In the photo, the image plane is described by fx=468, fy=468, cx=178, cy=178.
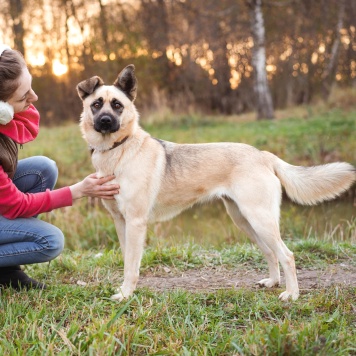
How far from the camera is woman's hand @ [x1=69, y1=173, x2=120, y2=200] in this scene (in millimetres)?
3076

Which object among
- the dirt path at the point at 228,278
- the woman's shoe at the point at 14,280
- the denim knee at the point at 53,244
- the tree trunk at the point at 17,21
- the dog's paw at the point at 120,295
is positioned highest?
the tree trunk at the point at 17,21

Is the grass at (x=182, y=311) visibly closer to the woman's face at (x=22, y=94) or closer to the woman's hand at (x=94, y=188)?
the woman's hand at (x=94, y=188)

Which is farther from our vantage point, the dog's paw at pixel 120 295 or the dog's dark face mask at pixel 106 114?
the dog's dark face mask at pixel 106 114

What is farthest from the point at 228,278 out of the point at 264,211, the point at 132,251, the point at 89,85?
the point at 89,85

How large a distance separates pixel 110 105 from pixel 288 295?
176cm

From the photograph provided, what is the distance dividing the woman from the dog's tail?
1.21 meters

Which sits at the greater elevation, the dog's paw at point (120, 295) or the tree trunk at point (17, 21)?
the tree trunk at point (17, 21)

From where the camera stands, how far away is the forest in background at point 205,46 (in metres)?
14.5

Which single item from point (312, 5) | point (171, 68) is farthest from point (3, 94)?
point (312, 5)

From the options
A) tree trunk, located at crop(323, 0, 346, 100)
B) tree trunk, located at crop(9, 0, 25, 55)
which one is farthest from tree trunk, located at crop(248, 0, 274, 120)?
tree trunk, located at crop(9, 0, 25, 55)

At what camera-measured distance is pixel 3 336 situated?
2447 millimetres

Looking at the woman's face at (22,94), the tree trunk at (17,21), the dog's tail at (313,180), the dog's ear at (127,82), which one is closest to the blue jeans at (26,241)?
the woman's face at (22,94)

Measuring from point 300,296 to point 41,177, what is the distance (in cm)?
199

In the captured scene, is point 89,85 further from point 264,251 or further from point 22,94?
point 264,251
